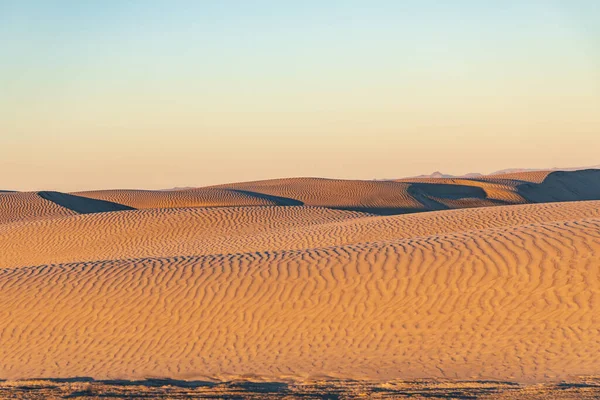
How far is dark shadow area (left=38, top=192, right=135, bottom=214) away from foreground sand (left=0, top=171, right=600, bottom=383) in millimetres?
24260

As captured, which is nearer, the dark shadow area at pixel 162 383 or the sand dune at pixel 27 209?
the dark shadow area at pixel 162 383

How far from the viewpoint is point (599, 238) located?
38.3 feet

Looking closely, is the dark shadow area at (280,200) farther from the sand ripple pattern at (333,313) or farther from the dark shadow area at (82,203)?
the sand ripple pattern at (333,313)

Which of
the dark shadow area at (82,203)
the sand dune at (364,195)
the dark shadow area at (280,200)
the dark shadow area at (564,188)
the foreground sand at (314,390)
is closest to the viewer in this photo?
the foreground sand at (314,390)

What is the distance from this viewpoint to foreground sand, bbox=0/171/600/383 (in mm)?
8672

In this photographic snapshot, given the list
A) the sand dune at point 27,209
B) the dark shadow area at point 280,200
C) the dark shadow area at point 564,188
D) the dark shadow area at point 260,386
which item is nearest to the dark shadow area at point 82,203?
the sand dune at point 27,209

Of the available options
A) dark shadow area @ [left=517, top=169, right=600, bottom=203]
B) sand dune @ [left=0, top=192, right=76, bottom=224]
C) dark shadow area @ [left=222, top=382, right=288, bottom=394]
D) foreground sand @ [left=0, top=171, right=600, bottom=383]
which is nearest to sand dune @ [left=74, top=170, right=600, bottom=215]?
dark shadow area @ [left=517, top=169, right=600, bottom=203]

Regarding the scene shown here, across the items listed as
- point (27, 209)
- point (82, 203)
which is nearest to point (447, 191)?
point (82, 203)

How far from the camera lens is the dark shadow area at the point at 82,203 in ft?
124

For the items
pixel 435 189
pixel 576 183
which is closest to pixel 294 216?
pixel 435 189

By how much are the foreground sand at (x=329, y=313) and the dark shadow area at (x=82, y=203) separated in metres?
24.3

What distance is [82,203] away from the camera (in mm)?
40156

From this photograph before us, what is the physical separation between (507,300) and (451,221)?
9.46 m

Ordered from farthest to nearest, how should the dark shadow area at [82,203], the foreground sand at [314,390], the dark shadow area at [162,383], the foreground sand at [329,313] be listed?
the dark shadow area at [82,203] → the foreground sand at [329,313] → the dark shadow area at [162,383] → the foreground sand at [314,390]
